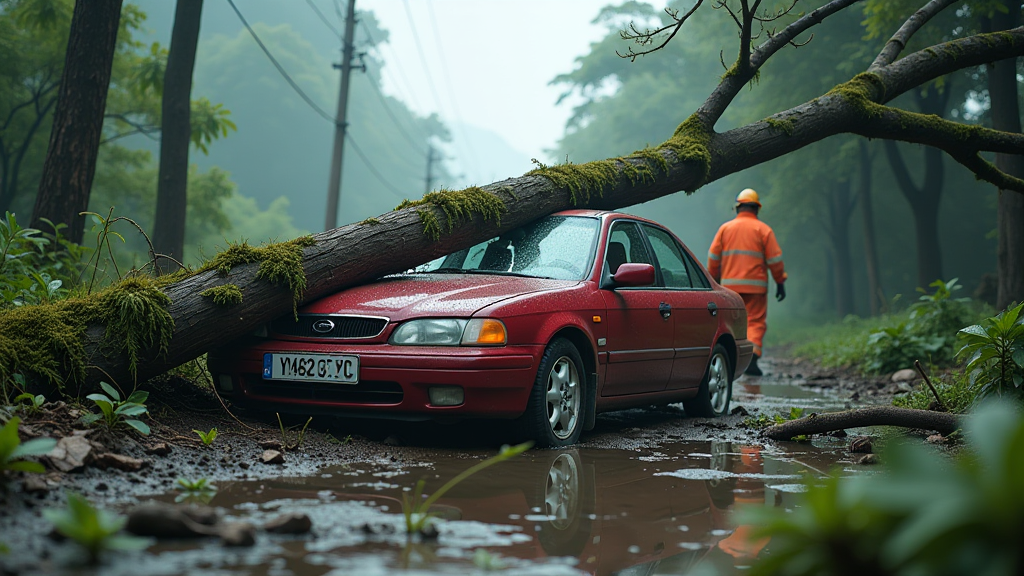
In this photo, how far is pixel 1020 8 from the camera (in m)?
14.9

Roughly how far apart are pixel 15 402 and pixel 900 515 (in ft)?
12.8

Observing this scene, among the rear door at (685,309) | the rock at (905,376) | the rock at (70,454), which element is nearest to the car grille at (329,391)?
the rock at (70,454)

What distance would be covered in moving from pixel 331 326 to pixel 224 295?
608 mm

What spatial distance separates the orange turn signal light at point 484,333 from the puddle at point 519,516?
592 mm

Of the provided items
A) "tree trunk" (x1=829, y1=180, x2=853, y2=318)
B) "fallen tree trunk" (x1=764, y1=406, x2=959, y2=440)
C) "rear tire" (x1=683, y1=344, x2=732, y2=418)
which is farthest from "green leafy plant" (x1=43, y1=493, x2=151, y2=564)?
"tree trunk" (x1=829, y1=180, x2=853, y2=318)

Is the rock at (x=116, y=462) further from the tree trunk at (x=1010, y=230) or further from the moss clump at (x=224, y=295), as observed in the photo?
Result: the tree trunk at (x=1010, y=230)

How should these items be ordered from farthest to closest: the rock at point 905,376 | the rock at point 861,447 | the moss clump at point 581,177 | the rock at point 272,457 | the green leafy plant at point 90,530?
1. the rock at point 905,376
2. the moss clump at point 581,177
3. the rock at point 861,447
4. the rock at point 272,457
5. the green leafy plant at point 90,530

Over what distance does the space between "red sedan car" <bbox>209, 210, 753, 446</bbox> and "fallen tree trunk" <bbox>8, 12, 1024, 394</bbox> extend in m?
0.19

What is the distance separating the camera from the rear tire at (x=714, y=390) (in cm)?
724

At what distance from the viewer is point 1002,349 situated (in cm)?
554

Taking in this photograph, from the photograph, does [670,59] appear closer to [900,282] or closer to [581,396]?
[900,282]

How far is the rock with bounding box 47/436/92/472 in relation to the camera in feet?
11.5

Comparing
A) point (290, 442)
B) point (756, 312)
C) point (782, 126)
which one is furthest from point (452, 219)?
point (756, 312)

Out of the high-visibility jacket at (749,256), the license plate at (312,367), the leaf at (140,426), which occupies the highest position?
the high-visibility jacket at (749,256)
